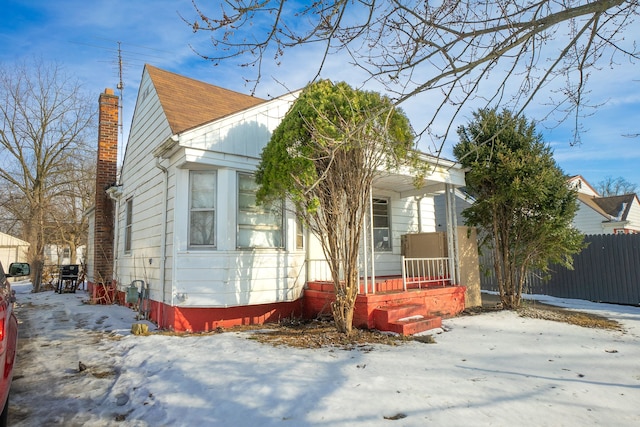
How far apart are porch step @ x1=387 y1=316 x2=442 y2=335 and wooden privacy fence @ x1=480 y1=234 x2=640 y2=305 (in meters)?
4.12

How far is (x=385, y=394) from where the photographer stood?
3426mm

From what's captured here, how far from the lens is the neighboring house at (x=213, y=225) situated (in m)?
6.59

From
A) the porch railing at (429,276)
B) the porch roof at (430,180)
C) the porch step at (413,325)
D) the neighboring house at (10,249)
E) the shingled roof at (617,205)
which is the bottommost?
the porch step at (413,325)

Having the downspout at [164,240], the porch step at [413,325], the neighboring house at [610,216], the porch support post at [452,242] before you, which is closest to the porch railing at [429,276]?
the porch support post at [452,242]

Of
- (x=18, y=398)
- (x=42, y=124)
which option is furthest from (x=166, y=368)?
(x=42, y=124)

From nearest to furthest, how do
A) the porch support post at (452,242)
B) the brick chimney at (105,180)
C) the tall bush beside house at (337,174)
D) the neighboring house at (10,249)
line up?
the tall bush beside house at (337,174) → the porch support post at (452,242) → the brick chimney at (105,180) → the neighboring house at (10,249)

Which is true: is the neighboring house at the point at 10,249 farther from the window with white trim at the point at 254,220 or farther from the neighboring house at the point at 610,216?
the neighboring house at the point at 610,216

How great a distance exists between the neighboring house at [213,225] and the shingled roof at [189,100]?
0.03 m

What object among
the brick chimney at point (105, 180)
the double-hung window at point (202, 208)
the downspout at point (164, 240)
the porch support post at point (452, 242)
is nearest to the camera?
the double-hung window at point (202, 208)

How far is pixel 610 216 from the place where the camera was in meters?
23.0

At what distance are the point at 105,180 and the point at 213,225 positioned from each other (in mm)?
6361

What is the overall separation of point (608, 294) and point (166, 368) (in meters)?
11.9

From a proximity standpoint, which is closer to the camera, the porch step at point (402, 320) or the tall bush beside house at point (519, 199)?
the porch step at point (402, 320)


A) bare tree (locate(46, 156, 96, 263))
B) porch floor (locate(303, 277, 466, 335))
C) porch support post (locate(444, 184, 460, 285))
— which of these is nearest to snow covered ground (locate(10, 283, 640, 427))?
porch floor (locate(303, 277, 466, 335))
